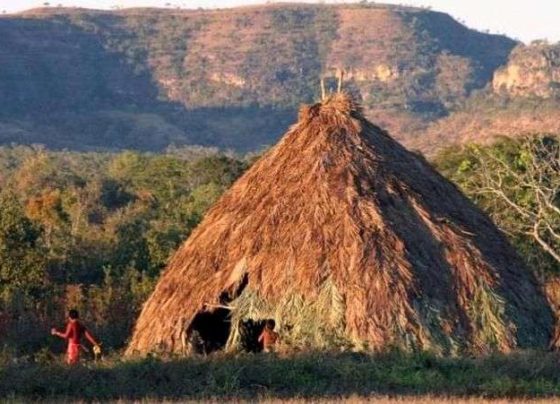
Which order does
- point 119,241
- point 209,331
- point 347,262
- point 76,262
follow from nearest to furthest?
point 347,262 → point 209,331 → point 76,262 → point 119,241

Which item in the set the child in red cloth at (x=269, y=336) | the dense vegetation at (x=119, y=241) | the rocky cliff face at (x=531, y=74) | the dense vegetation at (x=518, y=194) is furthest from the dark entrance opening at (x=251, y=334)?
the rocky cliff face at (x=531, y=74)

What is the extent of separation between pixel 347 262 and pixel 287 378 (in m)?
3.12

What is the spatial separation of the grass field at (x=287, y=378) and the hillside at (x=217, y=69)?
241 ft

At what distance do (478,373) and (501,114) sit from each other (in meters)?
66.8

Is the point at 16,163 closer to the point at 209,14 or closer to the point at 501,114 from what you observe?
the point at 501,114

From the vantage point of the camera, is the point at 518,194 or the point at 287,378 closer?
the point at 287,378

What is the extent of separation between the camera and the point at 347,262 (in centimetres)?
→ 1717

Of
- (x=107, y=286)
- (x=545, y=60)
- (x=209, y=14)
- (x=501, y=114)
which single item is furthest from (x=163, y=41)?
(x=107, y=286)

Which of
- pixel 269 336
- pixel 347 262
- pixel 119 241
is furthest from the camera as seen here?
pixel 119 241

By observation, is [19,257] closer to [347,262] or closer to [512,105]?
[347,262]

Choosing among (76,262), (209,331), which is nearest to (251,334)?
(209,331)

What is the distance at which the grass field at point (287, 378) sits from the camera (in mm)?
13711

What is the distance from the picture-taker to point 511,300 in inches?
694

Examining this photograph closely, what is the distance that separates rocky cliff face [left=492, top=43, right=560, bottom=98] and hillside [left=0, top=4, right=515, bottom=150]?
4185mm
